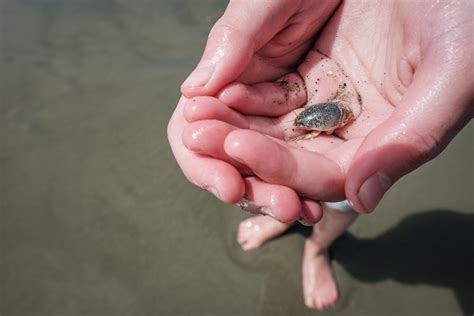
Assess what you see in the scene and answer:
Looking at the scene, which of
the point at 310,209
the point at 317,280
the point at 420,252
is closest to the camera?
the point at 310,209

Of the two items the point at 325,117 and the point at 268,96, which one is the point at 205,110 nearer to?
the point at 268,96

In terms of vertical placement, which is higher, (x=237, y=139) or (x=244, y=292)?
(x=237, y=139)

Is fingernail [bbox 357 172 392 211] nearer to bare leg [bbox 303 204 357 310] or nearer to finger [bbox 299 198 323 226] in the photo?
finger [bbox 299 198 323 226]

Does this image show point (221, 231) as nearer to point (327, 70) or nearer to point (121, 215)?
point (121, 215)

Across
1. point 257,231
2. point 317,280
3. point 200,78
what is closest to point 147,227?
point 257,231

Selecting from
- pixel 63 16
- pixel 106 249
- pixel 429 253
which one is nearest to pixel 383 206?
pixel 429 253

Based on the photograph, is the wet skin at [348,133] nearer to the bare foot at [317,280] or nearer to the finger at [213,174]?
the finger at [213,174]
